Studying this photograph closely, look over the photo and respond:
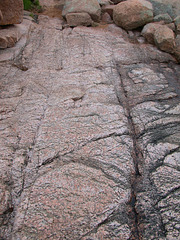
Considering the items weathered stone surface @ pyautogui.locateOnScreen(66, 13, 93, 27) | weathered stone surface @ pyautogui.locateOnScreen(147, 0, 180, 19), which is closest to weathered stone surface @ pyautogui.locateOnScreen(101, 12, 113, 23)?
weathered stone surface @ pyautogui.locateOnScreen(66, 13, 93, 27)

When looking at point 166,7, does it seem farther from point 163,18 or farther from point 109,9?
point 109,9

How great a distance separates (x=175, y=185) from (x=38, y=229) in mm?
1419

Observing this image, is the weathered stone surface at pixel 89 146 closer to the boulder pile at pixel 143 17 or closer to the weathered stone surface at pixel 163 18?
the boulder pile at pixel 143 17

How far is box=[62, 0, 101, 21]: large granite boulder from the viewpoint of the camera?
548 cm

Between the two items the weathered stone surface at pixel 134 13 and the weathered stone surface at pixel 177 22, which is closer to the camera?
the weathered stone surface at pixel 177 22

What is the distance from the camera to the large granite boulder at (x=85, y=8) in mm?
5484

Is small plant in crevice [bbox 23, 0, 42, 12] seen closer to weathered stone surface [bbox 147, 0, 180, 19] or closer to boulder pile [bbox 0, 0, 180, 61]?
boulder pile [bbox 0, 0, 180, 61]

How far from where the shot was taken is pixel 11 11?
4258mm

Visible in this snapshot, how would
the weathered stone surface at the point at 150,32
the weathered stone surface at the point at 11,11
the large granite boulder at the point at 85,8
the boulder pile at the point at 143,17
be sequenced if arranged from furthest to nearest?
the large granite boulder at the point at 85,8 < the weathered stone surface at the point at 150,32 < the boulder pile at the point at 143,17 < the weathered stone surface at the point at 11,11

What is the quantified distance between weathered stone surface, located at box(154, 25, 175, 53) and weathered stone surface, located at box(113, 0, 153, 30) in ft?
2.57

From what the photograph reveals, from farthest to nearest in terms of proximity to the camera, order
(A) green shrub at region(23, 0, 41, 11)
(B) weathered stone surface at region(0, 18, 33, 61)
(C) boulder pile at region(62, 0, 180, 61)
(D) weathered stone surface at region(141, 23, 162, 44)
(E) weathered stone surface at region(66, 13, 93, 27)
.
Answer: (A) green shrub at region(23, 0, 41, 11) < (E) weathered stone surface at region(66, 13, 93, 27) < (D) weathered stone surface at region(141, 23, 162, 44) < (C) boulder pile at region(62, 0, 180, 61) < (B) weathered stone surface at region(0, 18, 33, 61)

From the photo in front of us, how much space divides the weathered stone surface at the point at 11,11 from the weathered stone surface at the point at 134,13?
265 centimetres

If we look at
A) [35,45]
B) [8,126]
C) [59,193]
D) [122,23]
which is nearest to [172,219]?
[59,193]

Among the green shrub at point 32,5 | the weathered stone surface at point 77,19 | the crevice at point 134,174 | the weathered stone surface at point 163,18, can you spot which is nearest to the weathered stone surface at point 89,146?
the crevice at point 134,174
